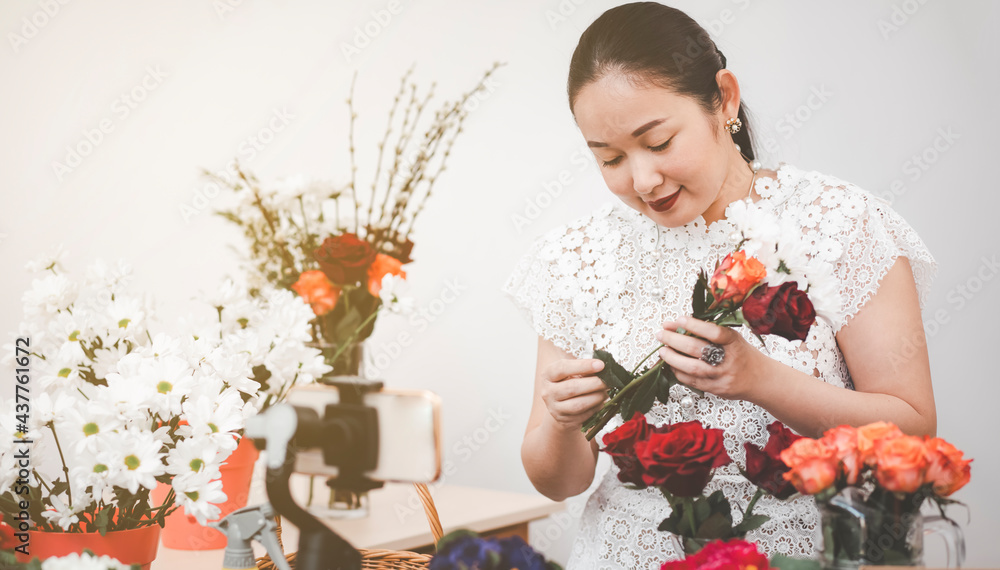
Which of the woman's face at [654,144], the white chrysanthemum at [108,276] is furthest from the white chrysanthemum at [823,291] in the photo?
the white chrysanthemum at [108,276]

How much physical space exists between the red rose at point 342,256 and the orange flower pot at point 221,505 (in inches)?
12.8

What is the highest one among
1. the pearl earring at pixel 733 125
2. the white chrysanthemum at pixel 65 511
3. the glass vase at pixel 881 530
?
the pearl earring at pixel 733 125

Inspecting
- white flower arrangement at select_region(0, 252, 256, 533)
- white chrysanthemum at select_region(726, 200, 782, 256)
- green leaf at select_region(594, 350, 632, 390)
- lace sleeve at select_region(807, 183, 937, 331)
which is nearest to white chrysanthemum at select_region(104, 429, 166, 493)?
white flower arrangement at select_region(0, 252, 256, 533)

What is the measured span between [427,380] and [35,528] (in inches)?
53.2

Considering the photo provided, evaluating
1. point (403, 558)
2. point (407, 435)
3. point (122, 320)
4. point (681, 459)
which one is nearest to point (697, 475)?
point (681, 459)

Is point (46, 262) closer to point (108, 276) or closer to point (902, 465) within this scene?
point (108, 276)

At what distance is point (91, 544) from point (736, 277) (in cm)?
68

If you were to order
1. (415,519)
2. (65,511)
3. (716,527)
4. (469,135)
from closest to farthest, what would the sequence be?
(716,527) → (65,511) → (415,519) → (469,135)

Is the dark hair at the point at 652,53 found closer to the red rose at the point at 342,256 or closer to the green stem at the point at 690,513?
the red rose at the point at 342,256

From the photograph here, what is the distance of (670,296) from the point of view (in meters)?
1.16

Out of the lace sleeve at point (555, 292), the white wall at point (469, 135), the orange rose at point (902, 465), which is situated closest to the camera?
the orange rose at point (902, 465)

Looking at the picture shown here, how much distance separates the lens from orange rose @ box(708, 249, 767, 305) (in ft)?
2.06

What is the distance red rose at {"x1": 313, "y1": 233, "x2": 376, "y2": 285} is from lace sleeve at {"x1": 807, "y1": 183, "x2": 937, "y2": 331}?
2.45ft

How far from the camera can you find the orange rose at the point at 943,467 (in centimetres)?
50
